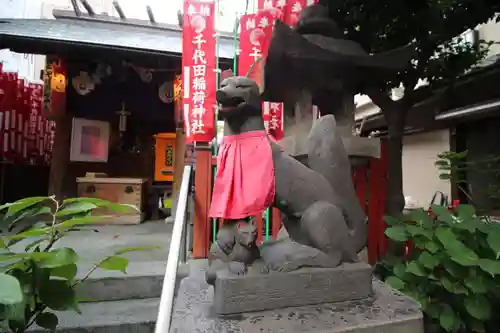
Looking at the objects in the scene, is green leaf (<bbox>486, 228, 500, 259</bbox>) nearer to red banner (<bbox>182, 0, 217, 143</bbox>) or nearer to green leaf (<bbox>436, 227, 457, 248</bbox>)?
green leaf (<bbox>436, 227, 457, 248</bbox>)

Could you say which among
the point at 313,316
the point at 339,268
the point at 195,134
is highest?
the point at 195,134

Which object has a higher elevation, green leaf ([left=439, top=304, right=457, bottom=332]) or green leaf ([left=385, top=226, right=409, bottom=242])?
green leaf ([left=385, top=226, right=409, bottom=242])

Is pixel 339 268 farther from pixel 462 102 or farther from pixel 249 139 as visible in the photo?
pixel 462 102

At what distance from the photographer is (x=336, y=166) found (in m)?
2.10

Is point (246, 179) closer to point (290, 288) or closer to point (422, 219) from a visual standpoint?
point (290, 288)

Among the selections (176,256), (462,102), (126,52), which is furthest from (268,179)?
(462,102)

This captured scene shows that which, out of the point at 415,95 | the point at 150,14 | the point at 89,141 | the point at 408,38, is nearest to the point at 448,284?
the point at 415,95

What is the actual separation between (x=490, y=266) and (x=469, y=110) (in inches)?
153

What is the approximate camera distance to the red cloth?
1823 mm

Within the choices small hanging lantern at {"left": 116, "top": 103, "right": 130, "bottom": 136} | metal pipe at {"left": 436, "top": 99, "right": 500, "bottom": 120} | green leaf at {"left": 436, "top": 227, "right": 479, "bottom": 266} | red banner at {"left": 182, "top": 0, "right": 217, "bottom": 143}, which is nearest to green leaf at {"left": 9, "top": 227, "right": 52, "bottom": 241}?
green leaf at {"left": 436, "top": 227, "right": 479, "bottom": 266}

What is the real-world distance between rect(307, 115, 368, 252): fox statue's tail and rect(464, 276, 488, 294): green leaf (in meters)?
0.81

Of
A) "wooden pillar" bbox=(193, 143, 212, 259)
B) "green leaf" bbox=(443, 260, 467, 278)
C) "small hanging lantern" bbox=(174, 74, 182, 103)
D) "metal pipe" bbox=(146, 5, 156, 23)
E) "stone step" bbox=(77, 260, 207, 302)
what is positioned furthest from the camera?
"metal pipe" bbox=(146, 5, 156, 23)

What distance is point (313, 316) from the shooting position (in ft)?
5.74

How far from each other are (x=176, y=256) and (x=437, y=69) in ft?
13.2
